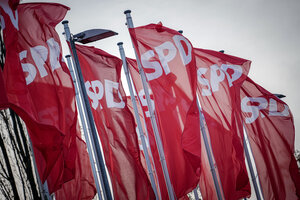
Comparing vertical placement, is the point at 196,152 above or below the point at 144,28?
below

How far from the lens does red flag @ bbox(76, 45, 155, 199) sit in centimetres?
1003

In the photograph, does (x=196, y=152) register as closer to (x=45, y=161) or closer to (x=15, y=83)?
(x=45, y=161)

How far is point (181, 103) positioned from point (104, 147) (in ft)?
8.27

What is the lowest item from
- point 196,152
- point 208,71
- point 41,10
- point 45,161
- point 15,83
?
point 196,152

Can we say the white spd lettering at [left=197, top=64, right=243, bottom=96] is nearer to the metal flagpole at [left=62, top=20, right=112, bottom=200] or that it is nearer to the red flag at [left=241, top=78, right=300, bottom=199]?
the red flag at [left=241, top=78, right=300, bottom=199]

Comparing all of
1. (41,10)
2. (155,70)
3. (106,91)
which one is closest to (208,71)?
(155,70)

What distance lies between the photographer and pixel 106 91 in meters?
10.6

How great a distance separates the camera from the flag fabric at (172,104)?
29.1 feet

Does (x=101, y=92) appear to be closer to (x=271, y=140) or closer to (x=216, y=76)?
(x=216, y=76)

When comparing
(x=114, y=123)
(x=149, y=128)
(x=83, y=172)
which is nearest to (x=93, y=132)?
(x=114, y=123)

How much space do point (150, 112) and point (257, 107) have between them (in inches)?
167

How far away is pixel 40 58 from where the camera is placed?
834 cm

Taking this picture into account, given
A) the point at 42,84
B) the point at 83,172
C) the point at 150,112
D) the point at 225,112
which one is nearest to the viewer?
the point at 42,84

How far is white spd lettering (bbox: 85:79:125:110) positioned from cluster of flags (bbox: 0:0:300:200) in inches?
1.2
